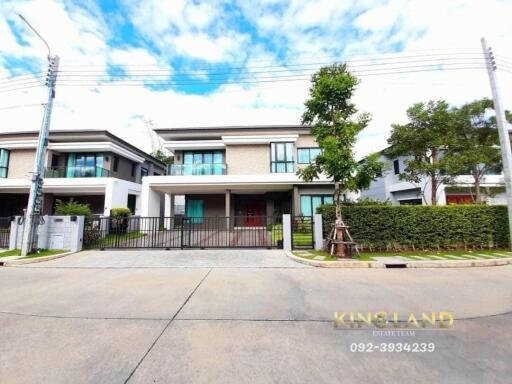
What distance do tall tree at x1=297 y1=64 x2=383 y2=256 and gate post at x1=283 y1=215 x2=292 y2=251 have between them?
1981 mm

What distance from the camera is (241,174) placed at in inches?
690

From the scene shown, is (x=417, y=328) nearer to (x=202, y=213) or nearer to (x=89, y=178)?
(x=202, y=213)

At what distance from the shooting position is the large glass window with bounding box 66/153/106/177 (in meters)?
17.4

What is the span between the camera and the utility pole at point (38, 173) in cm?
936

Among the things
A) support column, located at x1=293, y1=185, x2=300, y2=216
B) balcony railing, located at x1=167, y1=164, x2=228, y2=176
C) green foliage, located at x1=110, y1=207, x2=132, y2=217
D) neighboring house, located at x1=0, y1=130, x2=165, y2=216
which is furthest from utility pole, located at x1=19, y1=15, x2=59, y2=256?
support column, located at x1=293, y1=185, x2=300, y2=216

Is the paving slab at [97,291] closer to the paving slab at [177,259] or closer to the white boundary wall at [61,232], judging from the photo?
the paving slab at [177,259]

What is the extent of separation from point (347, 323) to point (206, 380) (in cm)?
229

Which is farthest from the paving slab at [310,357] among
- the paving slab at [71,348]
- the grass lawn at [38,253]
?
the grass lawn at [38,253]

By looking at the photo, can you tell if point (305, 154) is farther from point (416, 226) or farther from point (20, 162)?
point (20, 162)

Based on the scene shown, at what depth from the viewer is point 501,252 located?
899cm

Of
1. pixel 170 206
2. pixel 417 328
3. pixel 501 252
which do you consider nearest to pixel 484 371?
pixel 417 328

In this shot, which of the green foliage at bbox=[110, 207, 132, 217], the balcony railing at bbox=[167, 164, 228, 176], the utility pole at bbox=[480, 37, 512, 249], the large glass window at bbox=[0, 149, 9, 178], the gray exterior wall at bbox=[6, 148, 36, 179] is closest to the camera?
the utility pole at bbox=[480, 37, 512, 249]

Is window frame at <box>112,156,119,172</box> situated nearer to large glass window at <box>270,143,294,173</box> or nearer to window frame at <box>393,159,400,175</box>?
large glass window at <box>270,143,294,173</box>

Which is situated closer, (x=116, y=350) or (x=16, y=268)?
(x=116, y=350)
